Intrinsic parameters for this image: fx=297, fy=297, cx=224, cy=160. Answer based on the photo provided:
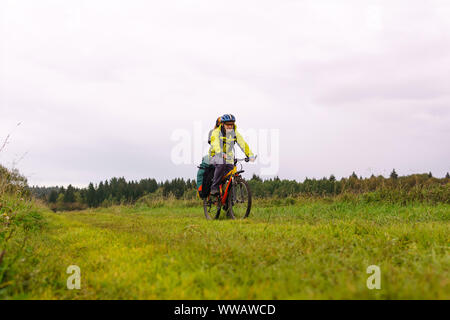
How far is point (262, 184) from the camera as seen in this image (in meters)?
47.5

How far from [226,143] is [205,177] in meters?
1.56

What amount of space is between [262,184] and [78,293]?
45.3m

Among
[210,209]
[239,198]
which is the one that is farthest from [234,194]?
[210,209]

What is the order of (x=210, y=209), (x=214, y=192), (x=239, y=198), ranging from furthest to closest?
(x=210, y=209), (x=214, y=192), (x=239, y=198)

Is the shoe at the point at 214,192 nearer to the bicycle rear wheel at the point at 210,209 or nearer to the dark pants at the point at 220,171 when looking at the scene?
the dark pants at the point at 220,171

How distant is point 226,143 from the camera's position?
29.0 ft

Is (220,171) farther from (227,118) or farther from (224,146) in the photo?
(227,118)

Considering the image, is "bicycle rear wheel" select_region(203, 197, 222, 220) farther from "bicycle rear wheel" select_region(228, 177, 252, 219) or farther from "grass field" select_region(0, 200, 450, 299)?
"grass field" select_region(0, 200, 450, 299)

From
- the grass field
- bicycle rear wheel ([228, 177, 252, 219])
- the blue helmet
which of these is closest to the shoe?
bicycle rear wheel ([228, 177, 252, 219])

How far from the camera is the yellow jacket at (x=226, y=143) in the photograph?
8711 millimetres

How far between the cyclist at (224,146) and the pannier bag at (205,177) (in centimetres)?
66

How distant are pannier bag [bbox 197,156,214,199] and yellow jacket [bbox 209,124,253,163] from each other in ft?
3.20
